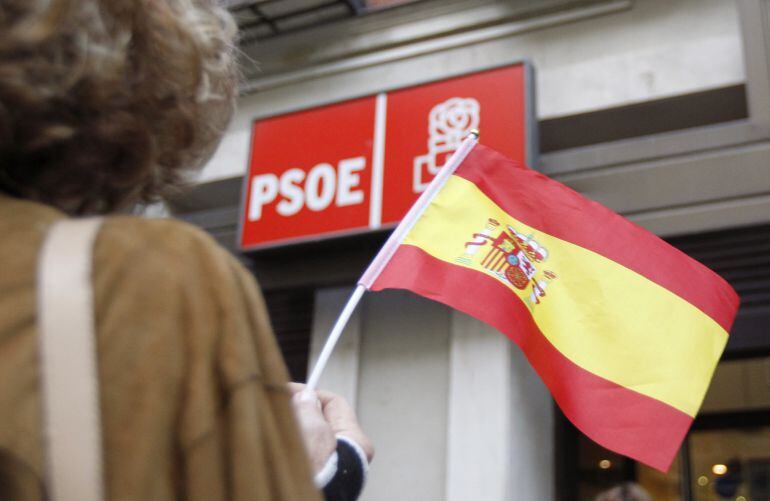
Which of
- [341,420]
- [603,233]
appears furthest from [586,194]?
[341,420]

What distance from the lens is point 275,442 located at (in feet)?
3.00

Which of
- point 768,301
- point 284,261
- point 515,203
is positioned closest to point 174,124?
point 515,203

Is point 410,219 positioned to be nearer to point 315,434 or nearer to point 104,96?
point 315,434

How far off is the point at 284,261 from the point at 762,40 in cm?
343

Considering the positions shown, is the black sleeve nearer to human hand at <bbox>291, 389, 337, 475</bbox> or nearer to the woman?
human hand at <bbox>291, 389, 337, 475</bbox>

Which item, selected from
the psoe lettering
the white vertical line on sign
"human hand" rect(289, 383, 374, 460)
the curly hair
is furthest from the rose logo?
the curly hair

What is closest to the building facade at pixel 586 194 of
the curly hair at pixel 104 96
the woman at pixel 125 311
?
the curly hair at pixel 104 96

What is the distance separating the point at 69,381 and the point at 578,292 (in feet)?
10.9

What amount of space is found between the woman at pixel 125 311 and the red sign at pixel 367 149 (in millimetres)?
4700

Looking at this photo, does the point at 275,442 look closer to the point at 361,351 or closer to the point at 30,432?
the point at 30,432

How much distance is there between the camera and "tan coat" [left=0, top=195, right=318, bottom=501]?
848 mm

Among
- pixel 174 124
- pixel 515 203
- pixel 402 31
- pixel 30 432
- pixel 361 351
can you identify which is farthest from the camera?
pixel 402 31

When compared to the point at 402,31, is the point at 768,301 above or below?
below

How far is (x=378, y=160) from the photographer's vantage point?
6266 mm
